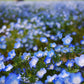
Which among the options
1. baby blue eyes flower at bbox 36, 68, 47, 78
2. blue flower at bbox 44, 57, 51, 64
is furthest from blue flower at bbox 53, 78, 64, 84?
blue flower at bbox 44, 57, 51, 64

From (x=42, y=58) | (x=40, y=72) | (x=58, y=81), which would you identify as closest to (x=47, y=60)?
(x=42, y=58)

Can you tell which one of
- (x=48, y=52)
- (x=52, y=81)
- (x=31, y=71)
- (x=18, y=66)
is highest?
(x=48, y=52)

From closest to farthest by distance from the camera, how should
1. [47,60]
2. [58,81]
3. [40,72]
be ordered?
1. [58,81]
2. [40,72]
3. [47,60]

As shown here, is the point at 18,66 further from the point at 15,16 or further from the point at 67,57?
the point at 15,16

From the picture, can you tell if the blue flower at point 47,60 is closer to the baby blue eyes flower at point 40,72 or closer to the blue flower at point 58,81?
the baby blue eyes flower at point 40,72

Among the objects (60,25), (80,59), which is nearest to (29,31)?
(60,25)

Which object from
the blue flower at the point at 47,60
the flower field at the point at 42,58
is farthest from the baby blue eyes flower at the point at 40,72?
the blue flower at the point at 47,60

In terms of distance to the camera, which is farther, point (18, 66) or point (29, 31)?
point (29, 31)

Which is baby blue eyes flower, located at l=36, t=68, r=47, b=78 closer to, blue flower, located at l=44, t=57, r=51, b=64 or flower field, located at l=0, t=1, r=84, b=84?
flower field, located at l=0, t=1, r=84, b=84

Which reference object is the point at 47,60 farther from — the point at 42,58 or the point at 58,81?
the point at 58,81

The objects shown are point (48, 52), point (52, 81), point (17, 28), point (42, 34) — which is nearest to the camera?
point (52, 81)

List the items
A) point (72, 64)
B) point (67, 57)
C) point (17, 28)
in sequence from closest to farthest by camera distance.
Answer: point (72, 64), point (67, 57), point (17, 28)
